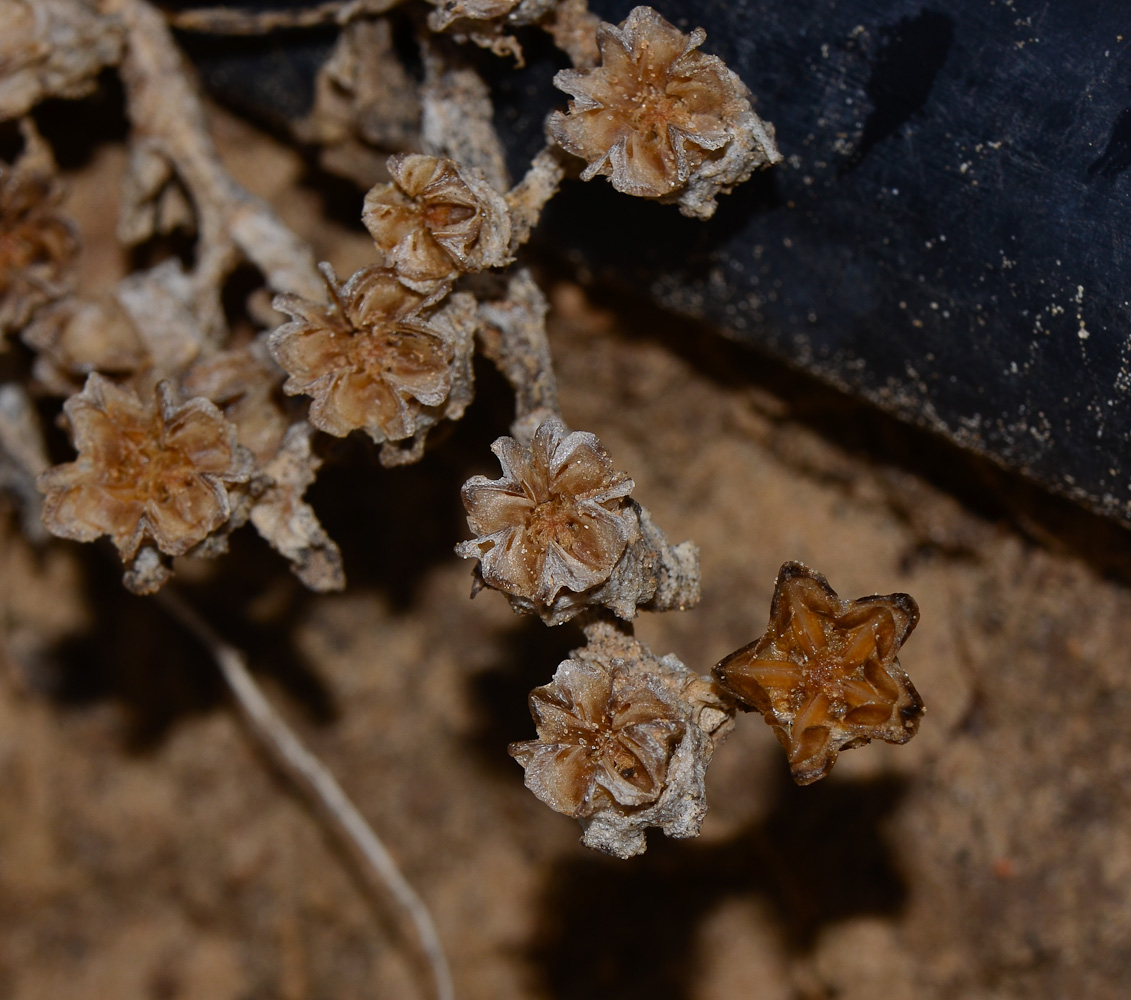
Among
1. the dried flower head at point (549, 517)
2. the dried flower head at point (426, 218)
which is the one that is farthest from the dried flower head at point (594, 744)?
the dried flower head at point (426, 218)

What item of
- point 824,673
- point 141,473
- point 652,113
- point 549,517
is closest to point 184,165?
point 141,473

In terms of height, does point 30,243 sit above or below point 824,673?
below

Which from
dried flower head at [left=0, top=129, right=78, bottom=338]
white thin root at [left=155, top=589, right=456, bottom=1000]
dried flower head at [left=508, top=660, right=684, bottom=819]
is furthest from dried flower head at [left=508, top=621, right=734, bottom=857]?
dried flower head at [left=0, top=129, right=78, bottom=338]

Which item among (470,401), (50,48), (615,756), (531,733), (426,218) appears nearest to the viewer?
(615,756)

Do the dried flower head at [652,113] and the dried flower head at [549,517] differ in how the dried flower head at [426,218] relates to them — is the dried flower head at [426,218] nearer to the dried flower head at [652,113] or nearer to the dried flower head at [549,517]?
the dried flower head at [652,113]

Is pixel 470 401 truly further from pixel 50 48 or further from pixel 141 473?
pixel 50 48

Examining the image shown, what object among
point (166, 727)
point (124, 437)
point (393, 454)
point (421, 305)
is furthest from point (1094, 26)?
point (166, 727)

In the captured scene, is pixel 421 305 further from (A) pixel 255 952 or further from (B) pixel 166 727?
(A) pixel 255 952
